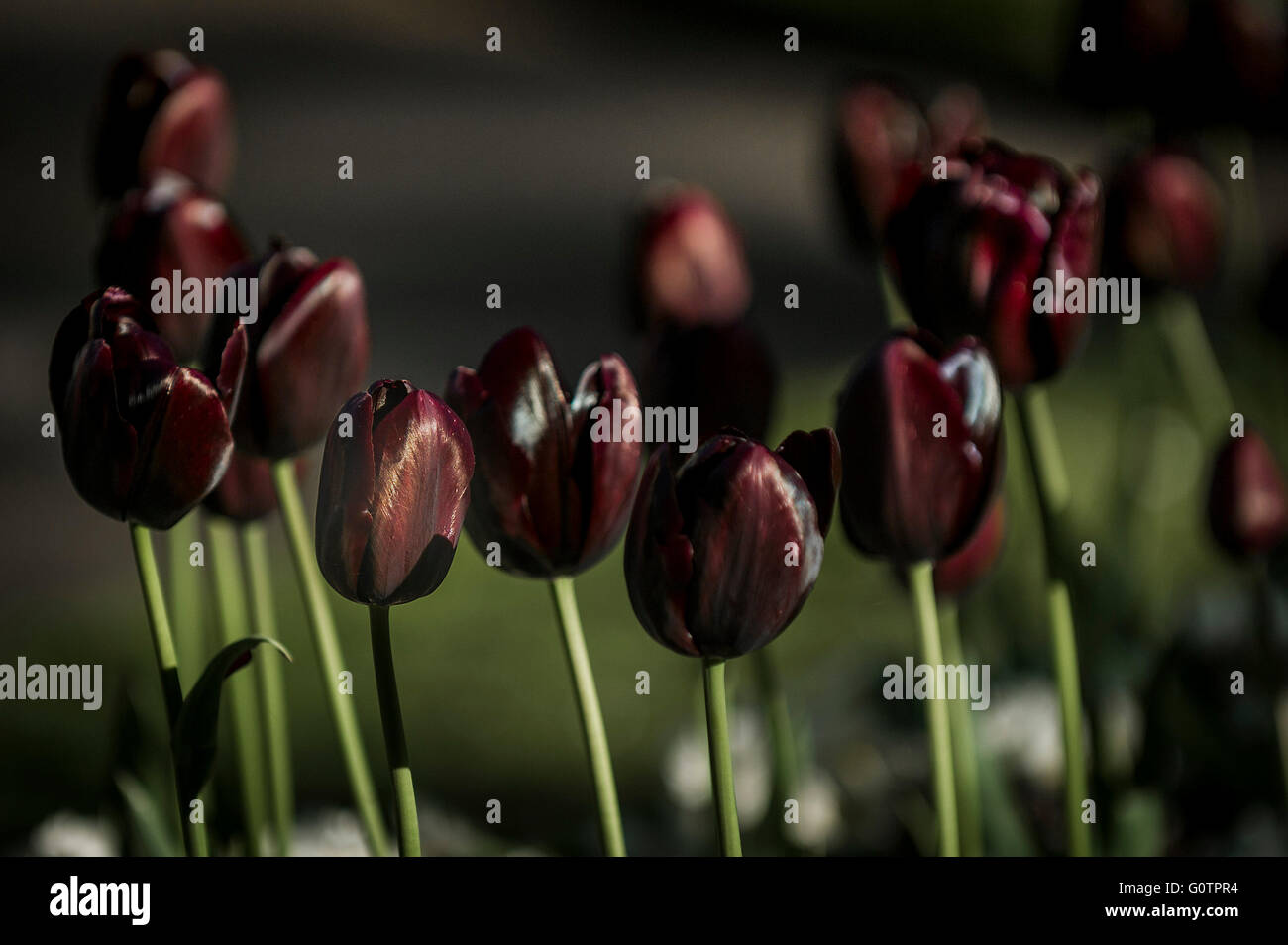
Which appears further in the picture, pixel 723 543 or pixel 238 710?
pixel 238 710

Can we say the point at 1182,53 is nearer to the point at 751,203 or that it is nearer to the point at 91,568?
the point at 751,203

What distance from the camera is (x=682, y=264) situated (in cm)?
42

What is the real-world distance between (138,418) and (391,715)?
3.9 inches

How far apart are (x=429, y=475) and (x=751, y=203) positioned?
0.57 m

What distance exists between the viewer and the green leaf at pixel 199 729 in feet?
0.96

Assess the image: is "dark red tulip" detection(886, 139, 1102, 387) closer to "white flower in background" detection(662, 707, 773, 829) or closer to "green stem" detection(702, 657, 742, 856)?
"green stem" detection(702, 657, 742, 856)

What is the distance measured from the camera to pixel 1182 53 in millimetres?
486

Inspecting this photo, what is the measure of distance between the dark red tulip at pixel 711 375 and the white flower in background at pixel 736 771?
0.24m

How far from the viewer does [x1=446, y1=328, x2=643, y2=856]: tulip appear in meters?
0.29

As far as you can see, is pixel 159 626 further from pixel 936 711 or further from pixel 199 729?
pixel 936 711

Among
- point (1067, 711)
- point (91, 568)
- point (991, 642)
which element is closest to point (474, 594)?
point (91, 568)

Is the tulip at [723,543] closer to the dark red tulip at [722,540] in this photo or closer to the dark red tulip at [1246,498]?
the dark red tulip at [722,540]

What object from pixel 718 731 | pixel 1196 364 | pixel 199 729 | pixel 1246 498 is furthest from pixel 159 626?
pixel 1196 364

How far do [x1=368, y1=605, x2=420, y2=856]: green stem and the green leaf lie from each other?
3cm
